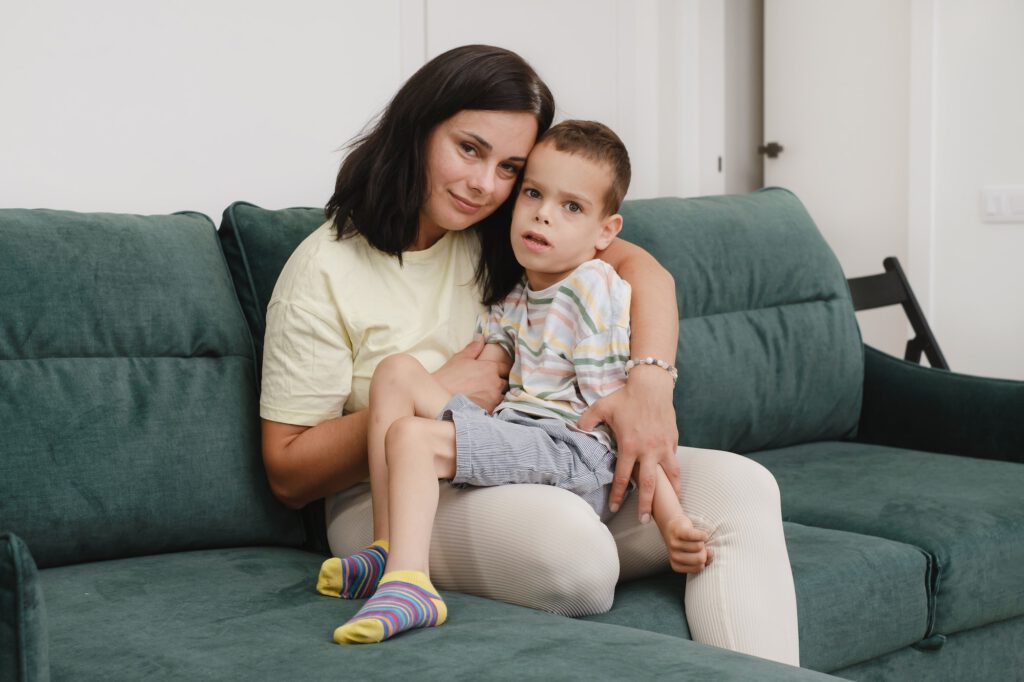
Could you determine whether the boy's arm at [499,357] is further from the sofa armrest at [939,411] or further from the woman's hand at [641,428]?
the sofa armrest at [939,411]

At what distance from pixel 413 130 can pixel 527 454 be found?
0.58m

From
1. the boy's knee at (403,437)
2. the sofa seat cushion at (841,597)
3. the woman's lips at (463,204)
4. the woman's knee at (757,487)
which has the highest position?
the woman's lips at (463,204)

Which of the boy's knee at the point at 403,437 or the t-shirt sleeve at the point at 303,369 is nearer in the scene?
the boy's knee at the point at 403,437

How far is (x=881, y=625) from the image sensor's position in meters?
1.83

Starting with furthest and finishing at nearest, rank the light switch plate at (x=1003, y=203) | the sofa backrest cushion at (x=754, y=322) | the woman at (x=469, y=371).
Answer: the light switch plate at (x=1003, y=203) < the sofa backrest cushion at (x=754, y=322) < the woman at (x=469, y=371)

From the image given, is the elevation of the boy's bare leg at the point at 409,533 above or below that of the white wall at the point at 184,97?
below

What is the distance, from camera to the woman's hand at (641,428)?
162 cm

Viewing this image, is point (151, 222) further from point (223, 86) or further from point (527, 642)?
point (527, 642)

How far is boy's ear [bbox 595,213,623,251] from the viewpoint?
1.88m

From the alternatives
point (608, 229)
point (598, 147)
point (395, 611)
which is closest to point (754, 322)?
point (608, 229)

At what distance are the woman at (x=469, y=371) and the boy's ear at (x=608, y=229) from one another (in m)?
0.05

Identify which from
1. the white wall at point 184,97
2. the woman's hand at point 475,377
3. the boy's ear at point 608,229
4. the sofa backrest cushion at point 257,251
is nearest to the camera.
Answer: the woman's hand at point 475,377

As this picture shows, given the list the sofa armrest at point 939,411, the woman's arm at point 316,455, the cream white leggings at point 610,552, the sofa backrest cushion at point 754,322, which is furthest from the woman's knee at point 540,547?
the sofa armrest at point 939,411

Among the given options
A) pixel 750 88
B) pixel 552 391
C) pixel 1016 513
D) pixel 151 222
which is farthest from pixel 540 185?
pixel 750 88
